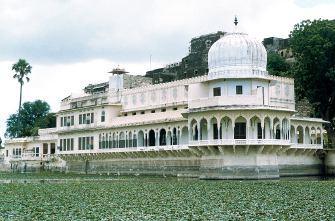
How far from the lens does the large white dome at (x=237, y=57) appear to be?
5012 cm

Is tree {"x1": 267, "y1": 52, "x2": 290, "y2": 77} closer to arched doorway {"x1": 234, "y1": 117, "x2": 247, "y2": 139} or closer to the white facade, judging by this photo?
the white facade

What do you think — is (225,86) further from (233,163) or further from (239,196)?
(239,196)

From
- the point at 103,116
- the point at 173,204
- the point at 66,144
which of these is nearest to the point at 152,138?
the point at 103,116

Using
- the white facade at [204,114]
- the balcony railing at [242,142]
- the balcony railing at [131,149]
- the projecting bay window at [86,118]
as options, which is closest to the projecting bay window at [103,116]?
the white facade at [204,114]

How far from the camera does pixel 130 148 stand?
6019 cm

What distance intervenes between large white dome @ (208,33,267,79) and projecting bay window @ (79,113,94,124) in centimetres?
2043

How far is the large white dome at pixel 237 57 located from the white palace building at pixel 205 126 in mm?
87

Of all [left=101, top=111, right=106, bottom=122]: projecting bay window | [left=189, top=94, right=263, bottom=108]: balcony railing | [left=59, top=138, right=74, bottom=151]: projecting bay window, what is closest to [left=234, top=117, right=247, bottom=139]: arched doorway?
[left=189, top=94, right=263, bottom=108]: balcony railing

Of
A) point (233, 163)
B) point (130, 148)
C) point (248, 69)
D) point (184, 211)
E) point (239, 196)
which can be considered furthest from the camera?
point (130, 148)

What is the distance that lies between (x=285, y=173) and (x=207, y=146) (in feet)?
29.6

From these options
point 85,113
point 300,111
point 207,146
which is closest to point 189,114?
point 207,146

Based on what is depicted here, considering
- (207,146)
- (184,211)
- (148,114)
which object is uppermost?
(148,114)

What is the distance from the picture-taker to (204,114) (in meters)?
48.1

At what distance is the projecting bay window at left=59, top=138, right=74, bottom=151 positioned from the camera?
70.8 metres
